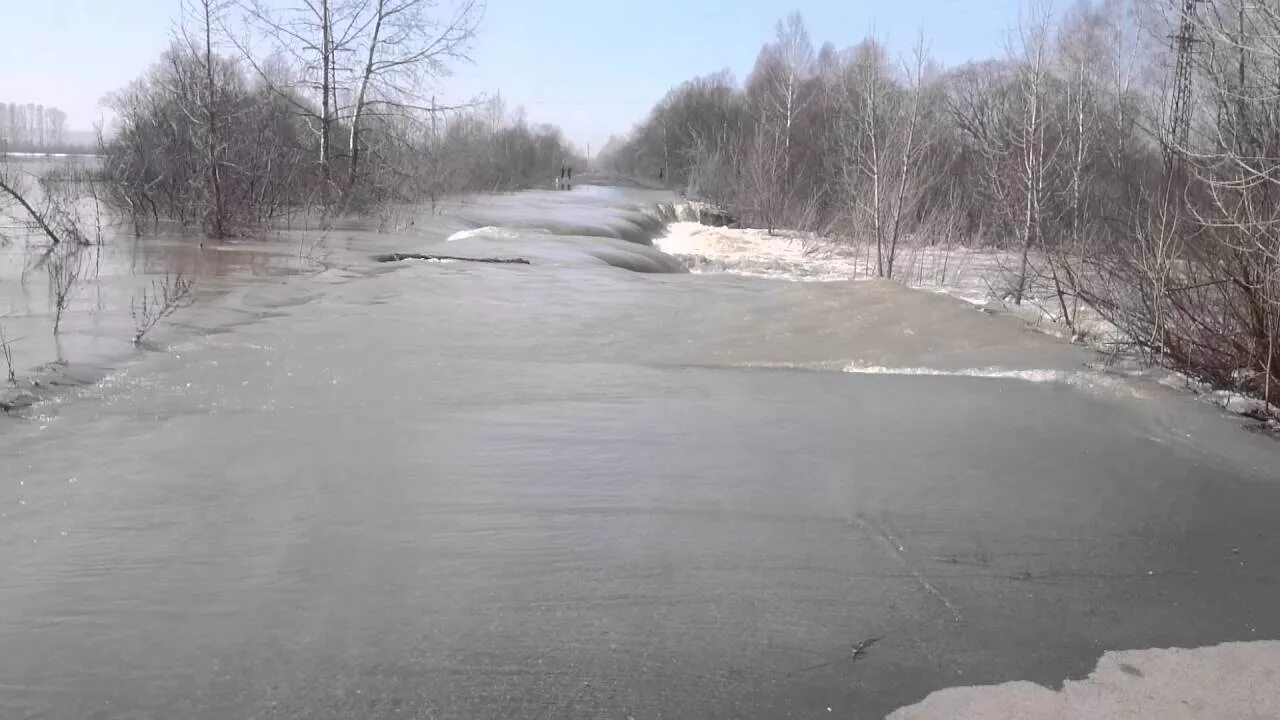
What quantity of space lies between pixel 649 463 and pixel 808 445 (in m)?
1.10

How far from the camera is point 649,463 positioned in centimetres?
510

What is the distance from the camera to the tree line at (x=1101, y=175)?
21.4ft

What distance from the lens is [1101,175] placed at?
22984 mm

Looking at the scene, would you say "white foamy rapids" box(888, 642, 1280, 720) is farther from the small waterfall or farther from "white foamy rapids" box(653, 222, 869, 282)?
the small waterfall

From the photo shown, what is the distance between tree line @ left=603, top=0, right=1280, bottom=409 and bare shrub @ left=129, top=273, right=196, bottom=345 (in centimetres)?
770

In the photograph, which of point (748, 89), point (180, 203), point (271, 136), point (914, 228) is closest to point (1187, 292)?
point (914, 228)

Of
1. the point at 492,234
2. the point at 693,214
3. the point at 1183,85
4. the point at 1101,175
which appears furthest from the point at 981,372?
the point at 693,214

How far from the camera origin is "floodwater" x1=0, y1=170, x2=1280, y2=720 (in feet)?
10.1

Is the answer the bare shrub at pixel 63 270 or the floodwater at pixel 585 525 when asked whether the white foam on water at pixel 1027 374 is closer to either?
the floodwater at pixel 585 525

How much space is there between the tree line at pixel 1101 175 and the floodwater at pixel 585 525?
32.4 inches

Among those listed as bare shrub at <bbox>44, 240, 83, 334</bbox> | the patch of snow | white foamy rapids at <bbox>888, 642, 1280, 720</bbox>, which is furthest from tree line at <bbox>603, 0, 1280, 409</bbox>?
bare shrub at <bbox>44, 240, 83, 334</bbox>

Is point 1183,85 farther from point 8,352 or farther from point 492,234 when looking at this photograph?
point 8,352

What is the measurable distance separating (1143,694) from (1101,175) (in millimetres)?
22967

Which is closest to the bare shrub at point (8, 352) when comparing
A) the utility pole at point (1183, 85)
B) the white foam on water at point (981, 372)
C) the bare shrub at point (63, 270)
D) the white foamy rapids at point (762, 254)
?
the bare shrub at point (63, 270)
